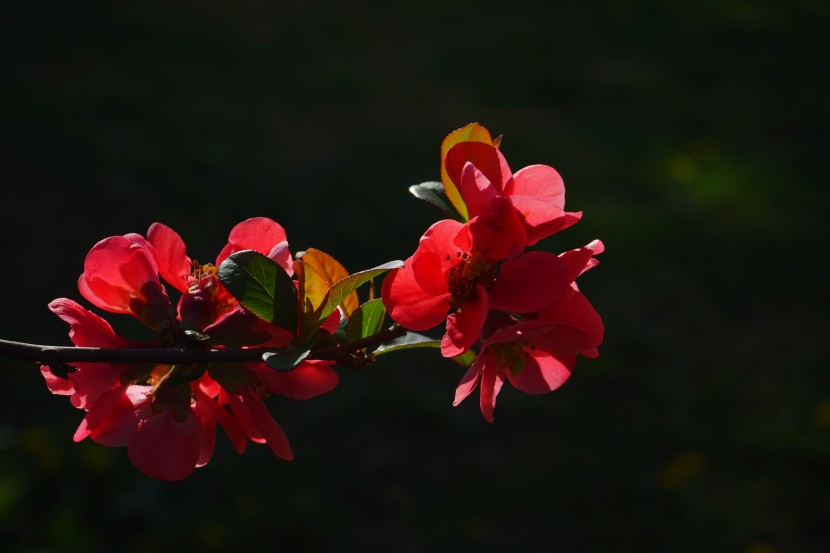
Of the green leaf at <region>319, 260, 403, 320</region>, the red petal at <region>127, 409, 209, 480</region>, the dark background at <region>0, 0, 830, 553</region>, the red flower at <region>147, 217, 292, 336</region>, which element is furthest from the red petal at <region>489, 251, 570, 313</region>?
the dark background at <region>0, 0, 830, 553</region>

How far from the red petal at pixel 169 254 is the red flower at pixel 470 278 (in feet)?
0.87

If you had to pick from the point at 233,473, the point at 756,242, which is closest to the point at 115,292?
the point at 233,473

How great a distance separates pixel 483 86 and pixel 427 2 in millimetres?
1232

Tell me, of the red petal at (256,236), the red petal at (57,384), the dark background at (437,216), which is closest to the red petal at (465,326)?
the red petal at (256,236)

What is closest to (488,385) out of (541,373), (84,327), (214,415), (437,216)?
(541,373)

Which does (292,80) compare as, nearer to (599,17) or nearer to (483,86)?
(483,86)

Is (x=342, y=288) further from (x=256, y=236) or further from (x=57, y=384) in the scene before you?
(x=57, y=384)

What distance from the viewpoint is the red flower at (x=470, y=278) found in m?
0.75

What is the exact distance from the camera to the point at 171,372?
835 mm

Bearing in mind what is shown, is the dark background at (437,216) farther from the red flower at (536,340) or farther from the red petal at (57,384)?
the red flower at (536,340)

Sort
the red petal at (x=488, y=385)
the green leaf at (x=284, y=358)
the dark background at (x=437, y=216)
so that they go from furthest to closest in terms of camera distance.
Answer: the dark background at (x=437, y=216), the red petal at (x=488, y=385), the green leaf at (x=284, y=358)

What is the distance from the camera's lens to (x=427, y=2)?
5.77m

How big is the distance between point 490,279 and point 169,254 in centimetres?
34

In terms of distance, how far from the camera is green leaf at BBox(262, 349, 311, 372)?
732 mm
